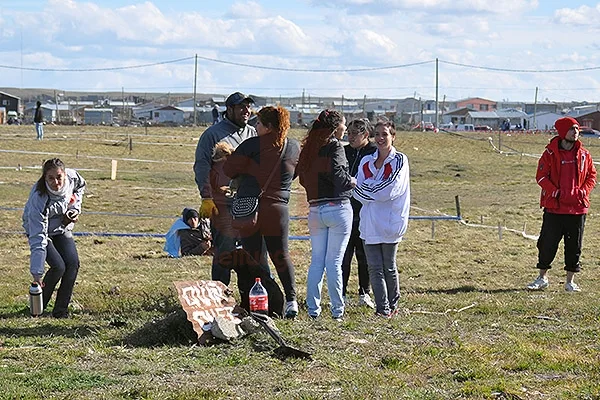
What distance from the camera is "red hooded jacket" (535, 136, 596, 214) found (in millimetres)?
10805

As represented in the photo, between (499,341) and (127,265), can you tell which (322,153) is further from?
(127,265)

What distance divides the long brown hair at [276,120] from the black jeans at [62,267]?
2.18 m

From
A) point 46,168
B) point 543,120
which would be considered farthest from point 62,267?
point 543,120

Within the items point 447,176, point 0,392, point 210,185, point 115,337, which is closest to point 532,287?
point 210,185

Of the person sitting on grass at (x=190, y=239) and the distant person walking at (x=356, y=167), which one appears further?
the person sitting on grass at (x=190, y=239)

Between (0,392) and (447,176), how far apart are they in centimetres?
2775

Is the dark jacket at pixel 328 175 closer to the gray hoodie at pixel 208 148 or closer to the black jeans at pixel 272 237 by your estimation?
the black jeans at pixel 272 237

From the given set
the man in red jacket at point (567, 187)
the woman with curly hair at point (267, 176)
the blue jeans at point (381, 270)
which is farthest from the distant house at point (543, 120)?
the woman with curly hair at point (267, 176)

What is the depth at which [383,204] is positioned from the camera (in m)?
8.59

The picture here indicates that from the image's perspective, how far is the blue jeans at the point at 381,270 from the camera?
8695 mm

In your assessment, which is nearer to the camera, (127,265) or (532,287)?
(532,287)

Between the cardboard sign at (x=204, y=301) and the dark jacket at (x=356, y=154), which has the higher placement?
the dark jacket at (x=356, y=154)

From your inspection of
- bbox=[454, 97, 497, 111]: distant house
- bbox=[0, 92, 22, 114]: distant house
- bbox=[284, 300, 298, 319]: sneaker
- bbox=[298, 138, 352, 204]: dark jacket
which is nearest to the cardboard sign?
bbox=[284, 300, 298, 319]: sneaker

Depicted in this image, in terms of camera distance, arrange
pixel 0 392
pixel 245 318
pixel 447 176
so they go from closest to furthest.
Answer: pixel 0 392
pixel 245 318
pixel 447 176
